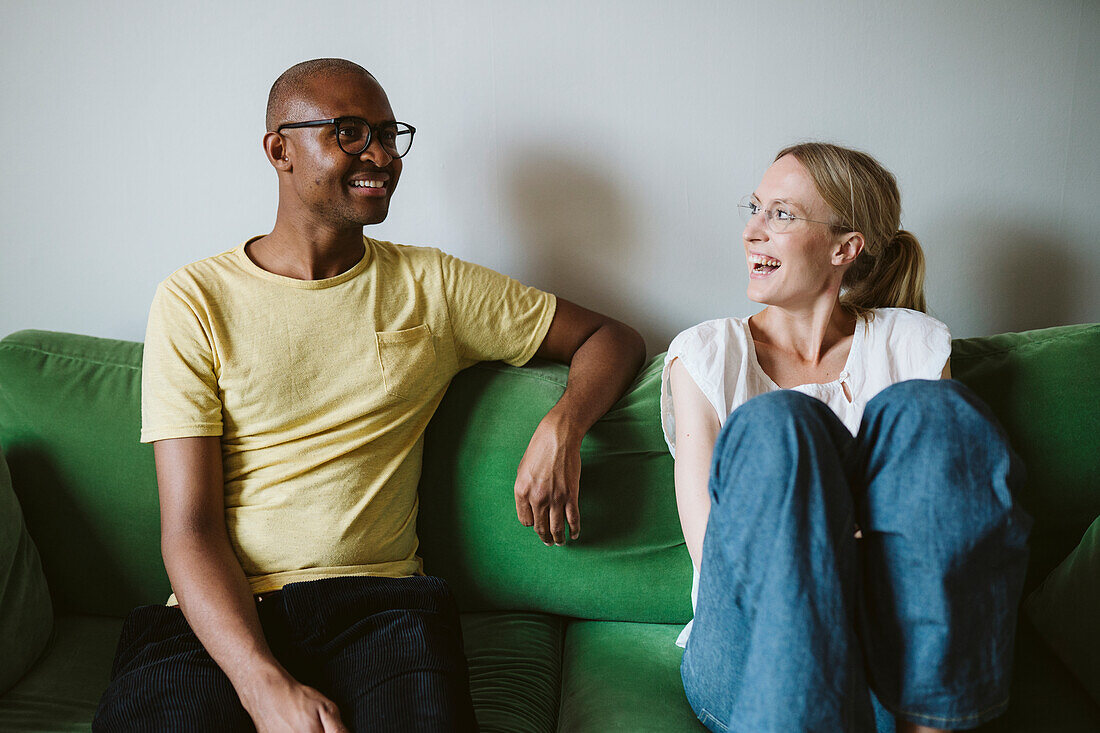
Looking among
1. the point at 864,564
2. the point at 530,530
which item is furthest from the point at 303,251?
the point at 864,564

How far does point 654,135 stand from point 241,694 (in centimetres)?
133

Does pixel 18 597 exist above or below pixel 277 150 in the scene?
below

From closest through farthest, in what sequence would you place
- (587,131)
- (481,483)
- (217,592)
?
1. (217,592)
2. (481,483)
3. (587,131)

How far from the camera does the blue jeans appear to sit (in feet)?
2.86

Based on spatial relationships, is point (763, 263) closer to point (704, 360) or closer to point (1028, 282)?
point (704, 360)

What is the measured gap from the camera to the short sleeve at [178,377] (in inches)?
49.2

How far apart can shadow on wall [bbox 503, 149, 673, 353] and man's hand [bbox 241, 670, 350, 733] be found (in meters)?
1.00

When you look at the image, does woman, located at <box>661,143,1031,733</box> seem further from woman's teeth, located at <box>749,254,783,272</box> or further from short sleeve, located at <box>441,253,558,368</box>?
short sleeve, located at <box>441,253,558,368</box>

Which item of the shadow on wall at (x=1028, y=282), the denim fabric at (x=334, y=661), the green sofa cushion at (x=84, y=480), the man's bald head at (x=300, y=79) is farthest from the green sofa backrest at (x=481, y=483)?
the man's bald head at (x=300, y=79)

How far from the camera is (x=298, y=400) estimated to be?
133cm

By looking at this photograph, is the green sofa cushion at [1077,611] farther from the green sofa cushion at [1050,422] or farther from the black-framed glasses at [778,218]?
the black-framed glasses at [778,218]

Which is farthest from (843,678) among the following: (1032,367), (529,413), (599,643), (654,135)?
(654,135)

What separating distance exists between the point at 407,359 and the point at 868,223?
33.1 inches

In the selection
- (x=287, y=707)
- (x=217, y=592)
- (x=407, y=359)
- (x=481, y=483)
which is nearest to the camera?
(x=287, y=707)
